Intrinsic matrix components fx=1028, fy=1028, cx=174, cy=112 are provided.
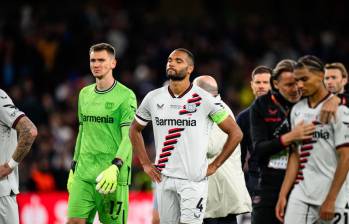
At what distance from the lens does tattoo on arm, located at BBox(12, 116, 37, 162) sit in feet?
33.2

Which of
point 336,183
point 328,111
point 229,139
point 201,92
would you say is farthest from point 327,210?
point 201,92

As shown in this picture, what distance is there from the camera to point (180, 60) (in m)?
10.8

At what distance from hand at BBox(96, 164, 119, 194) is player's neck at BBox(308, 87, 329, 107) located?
101 inches

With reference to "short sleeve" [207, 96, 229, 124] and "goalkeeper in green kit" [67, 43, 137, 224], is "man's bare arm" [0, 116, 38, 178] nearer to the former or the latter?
"goalkeeper in green kit" [67, 43, 137, 224]

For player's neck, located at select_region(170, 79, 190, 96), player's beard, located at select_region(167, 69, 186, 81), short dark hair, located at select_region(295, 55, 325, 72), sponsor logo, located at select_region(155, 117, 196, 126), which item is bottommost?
sponsor logo, located at select_region(155, 117, 196, 126)

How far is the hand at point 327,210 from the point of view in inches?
358

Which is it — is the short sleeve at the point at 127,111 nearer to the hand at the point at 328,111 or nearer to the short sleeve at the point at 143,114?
the short sleeve at the point at 143,114

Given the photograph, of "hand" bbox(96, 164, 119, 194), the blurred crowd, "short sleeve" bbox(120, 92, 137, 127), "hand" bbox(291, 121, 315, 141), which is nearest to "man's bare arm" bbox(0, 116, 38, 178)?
"hand" bbox(96, 164, 119, 194)

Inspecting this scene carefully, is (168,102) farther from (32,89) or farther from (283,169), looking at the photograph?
(32,89)

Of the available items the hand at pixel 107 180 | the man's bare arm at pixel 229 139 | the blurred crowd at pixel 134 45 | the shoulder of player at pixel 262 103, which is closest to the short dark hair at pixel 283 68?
the shoulder of player at pixel 262 103

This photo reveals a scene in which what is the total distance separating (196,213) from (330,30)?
1658cm

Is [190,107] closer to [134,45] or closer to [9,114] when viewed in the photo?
[9,114]

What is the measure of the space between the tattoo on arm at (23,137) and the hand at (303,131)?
259 centimetres

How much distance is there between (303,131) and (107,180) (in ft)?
8.43
